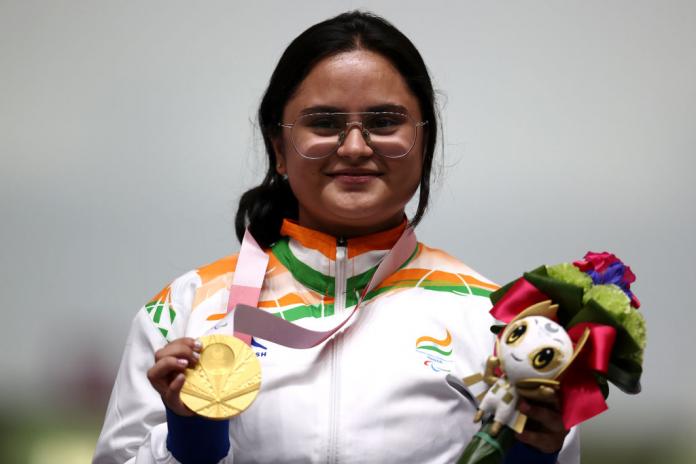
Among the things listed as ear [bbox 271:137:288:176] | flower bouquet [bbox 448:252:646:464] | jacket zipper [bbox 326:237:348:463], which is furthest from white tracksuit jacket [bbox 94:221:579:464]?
flower bouquet [bbox 448:252:646:464]

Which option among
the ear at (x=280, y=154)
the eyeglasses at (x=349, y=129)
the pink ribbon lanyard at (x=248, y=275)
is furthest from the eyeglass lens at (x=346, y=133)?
the pink ribbon lanyard at (x=248, y=275)

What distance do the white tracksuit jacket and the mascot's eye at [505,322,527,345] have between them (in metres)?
0.26

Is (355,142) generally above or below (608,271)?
above

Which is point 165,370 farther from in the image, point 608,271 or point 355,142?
point 608,271

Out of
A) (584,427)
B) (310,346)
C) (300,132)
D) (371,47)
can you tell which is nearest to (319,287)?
(310,346)

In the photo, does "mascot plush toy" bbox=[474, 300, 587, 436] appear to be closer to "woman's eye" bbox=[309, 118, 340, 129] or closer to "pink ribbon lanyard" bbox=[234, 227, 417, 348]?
"pink ribbon lanyard" bbox=[234, 227, 417, 348]

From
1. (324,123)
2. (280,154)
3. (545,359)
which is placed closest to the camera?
(545,359)

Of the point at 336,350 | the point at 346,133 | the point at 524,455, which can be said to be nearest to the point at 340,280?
the point at 336,350

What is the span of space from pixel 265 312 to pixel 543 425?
0.48 metres

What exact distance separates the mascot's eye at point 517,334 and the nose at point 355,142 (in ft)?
1.49

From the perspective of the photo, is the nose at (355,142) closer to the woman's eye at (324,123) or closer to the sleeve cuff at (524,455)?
the woman's eye at (324,123)

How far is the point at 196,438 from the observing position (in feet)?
5.23

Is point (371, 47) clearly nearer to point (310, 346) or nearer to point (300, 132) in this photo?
point (300, 132)

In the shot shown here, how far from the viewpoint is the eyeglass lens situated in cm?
181
